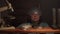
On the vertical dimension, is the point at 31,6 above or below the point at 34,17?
above

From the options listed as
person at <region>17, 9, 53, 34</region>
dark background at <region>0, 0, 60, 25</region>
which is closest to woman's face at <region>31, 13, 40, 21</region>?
person at <region>17, 9, 53, 34</region>

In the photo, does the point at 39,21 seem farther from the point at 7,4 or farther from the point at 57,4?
the point at 7,4

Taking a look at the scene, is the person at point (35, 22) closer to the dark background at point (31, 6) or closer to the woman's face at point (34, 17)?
the woman's face at point (34, 17)

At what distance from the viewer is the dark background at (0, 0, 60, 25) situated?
158cm

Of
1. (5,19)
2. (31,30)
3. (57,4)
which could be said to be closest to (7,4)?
(5,19)

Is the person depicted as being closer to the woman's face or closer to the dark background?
the woman's face

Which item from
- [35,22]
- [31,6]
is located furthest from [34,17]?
[31,6]

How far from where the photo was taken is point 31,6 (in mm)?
1591

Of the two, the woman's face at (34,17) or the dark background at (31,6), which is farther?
the dark background at (31,6)

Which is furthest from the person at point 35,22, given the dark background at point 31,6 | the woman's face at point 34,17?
the dark background at point 31,6

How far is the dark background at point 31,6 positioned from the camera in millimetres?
1576

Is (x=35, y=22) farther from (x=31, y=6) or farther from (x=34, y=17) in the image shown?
(x=31, y=6)

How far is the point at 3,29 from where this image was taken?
1355 millimetres

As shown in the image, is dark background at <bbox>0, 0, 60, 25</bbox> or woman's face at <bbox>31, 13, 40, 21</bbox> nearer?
woman's face at <bbox>31, 13, 40, 21</bbox>
